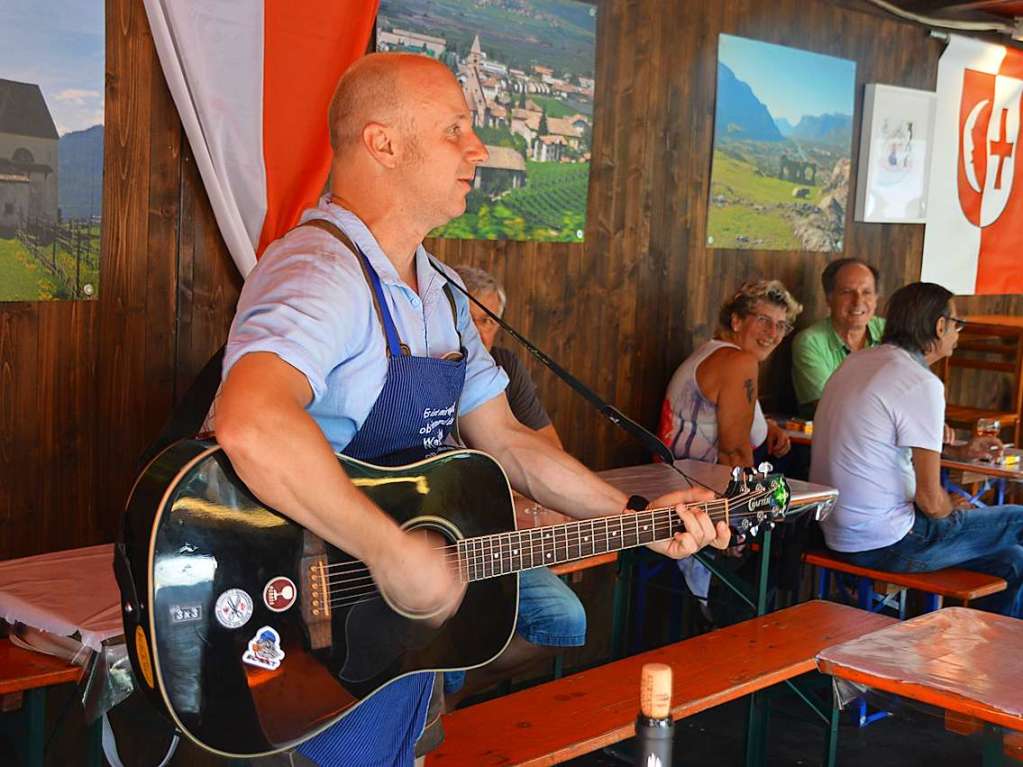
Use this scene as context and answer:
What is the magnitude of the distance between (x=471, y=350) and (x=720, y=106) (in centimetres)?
332

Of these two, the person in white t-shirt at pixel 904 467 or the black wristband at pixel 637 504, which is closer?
the black wristband at pixel 637 504

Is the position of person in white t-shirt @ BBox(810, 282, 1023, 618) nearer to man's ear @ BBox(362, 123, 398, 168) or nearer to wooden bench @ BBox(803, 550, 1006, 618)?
wooden bench @ BBox(803, 550, 1006, 618)

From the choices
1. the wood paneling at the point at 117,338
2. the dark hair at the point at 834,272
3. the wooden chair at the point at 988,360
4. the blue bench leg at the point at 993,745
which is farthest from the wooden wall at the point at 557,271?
the blue bench leg at the point at 993,745

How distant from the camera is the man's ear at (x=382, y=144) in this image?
2.01 meters

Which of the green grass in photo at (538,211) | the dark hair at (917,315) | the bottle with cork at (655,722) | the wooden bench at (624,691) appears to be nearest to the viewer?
the bottle with cork at (655,722)

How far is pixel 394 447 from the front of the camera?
2018 millimetres

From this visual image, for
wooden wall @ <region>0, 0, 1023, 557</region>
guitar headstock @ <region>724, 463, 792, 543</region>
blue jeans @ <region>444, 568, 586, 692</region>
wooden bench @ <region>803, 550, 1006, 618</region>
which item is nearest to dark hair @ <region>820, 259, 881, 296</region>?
wooden wall @ <region>0, 0, 1023, 557</region>

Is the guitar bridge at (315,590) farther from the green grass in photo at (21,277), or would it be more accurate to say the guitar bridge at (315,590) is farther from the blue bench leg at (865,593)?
the blue bench leg at (865,593)

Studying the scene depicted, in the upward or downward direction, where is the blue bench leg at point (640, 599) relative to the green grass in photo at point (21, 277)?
downward

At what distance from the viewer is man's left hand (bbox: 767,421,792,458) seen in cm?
531

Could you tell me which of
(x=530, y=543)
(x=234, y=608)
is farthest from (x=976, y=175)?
(x=234, y=608)

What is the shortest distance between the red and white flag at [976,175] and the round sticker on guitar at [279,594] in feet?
18.2

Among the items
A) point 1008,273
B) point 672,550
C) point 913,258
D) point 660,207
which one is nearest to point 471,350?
point 672,550

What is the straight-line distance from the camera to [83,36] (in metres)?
3.24
